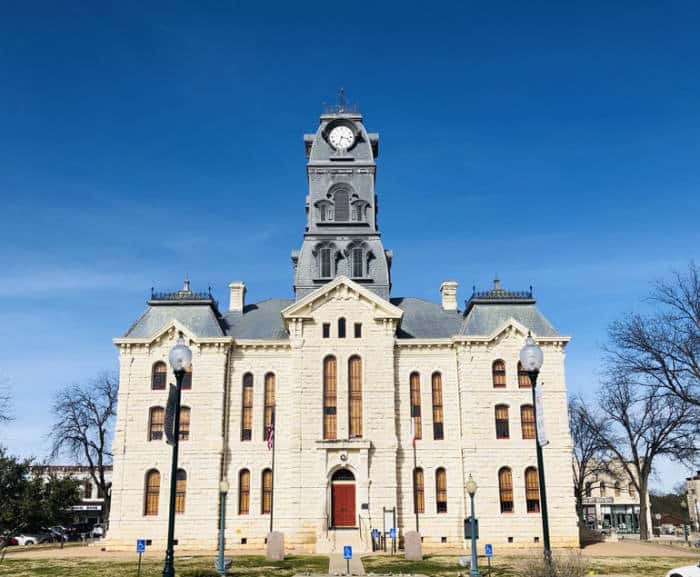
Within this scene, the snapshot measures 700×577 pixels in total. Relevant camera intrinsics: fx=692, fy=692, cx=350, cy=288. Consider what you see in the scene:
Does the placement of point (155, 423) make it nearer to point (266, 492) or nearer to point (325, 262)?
point (266, 492)

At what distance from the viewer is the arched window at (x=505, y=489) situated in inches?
1650

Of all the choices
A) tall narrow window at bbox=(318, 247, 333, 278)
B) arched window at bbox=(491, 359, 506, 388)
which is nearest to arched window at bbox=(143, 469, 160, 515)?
tall narrow window at bbox=(318, 247, 333, 278)

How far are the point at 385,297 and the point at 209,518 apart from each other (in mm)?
17735

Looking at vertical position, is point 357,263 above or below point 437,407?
above

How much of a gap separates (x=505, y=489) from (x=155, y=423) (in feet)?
72.1

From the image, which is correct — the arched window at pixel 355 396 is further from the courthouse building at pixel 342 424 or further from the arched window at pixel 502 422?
the arched window at pixel 502 422

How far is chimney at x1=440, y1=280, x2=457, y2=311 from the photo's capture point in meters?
50.0

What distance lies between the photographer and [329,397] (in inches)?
1695

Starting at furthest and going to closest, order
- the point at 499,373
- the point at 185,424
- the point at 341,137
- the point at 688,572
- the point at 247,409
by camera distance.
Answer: the point at 341,137 < the point at 499,373 < the point at 247,409 < the point at 185,424 < the point at 688,572

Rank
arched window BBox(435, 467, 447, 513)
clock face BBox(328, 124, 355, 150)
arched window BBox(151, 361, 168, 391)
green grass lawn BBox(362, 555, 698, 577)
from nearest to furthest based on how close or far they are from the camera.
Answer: green grass lawn BBox(362, 555, 698, 577) < arched window BBox(435, 467, 447, 513) < arched window BBox(151, 361, 168, 391) < clock face BBox(328, 124, 355, 150)

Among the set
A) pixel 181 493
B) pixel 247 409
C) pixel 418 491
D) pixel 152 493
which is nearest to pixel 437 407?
pixel 418 491

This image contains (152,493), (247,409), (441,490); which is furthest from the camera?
(247,409)

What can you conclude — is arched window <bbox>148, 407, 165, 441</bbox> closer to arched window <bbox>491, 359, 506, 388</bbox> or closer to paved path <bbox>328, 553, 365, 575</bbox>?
paved path <bbox>328, 553, 365, 575</bbox>

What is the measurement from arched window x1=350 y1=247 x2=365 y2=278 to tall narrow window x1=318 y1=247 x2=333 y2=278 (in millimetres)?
1614
